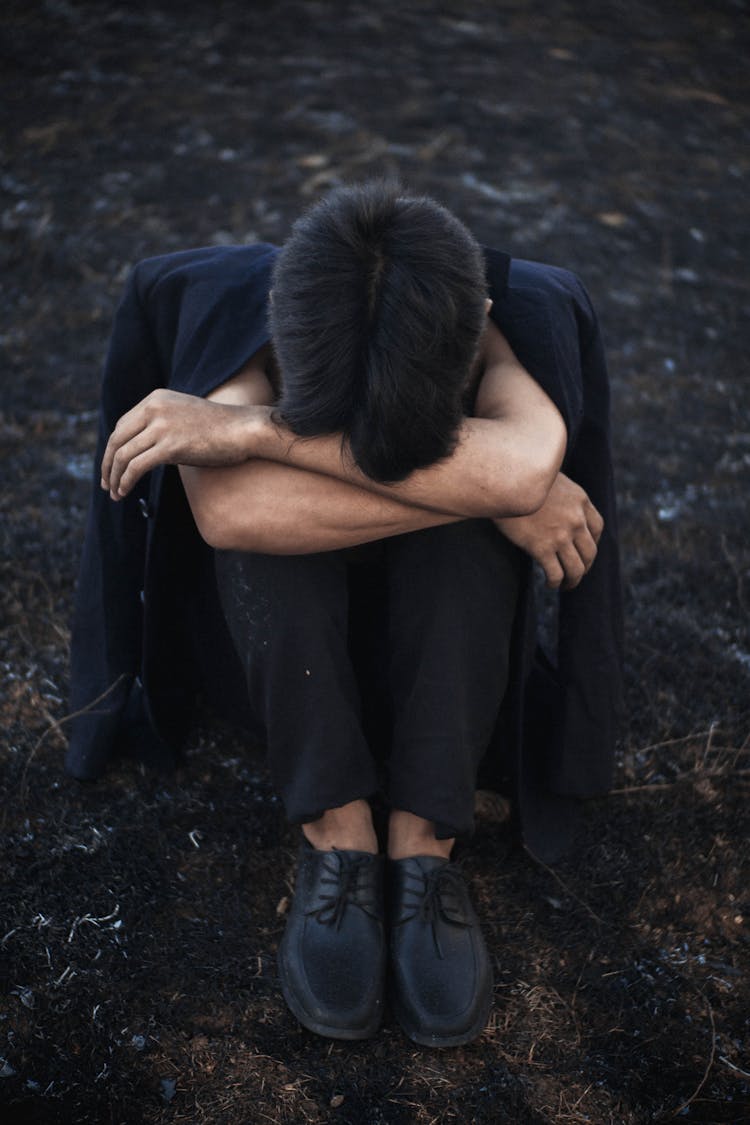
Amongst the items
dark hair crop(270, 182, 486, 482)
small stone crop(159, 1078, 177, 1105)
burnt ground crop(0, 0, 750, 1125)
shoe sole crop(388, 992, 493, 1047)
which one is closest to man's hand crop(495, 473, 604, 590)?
dark hair crop(270, 182, 486, 482)

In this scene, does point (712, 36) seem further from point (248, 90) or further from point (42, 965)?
point (42, 965)

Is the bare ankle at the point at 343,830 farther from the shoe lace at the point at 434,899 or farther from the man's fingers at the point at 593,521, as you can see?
the man's fingers at the point at 593,521

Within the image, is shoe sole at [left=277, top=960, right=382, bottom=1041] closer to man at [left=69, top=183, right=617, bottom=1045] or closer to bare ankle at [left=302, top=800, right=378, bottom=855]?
man at [left=69, top=183, right=617, bottom=1045]

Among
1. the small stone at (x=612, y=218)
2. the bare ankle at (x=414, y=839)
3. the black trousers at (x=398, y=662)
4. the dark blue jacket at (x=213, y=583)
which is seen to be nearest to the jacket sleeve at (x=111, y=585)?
the dark blue jacket at (x=213, y=583)

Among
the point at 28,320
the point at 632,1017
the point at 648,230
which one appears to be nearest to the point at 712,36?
the point at 648,230

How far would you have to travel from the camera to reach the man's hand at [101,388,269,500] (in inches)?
66.3

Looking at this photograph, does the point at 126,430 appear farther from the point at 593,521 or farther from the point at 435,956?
the point at 435,956

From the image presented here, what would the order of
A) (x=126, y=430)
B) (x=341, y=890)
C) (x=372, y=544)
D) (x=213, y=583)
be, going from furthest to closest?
(x=213, y=583)
(x=372, y=544)
(x=341, y=890)
(x=126, y=430)

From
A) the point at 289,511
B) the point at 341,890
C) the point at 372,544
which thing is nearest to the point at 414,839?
the point at 341,890

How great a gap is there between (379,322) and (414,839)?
1024 mm

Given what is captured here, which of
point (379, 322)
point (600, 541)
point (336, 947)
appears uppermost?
point (379, 322)

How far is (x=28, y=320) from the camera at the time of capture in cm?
432

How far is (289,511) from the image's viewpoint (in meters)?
1.70

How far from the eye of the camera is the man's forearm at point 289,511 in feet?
5.59
